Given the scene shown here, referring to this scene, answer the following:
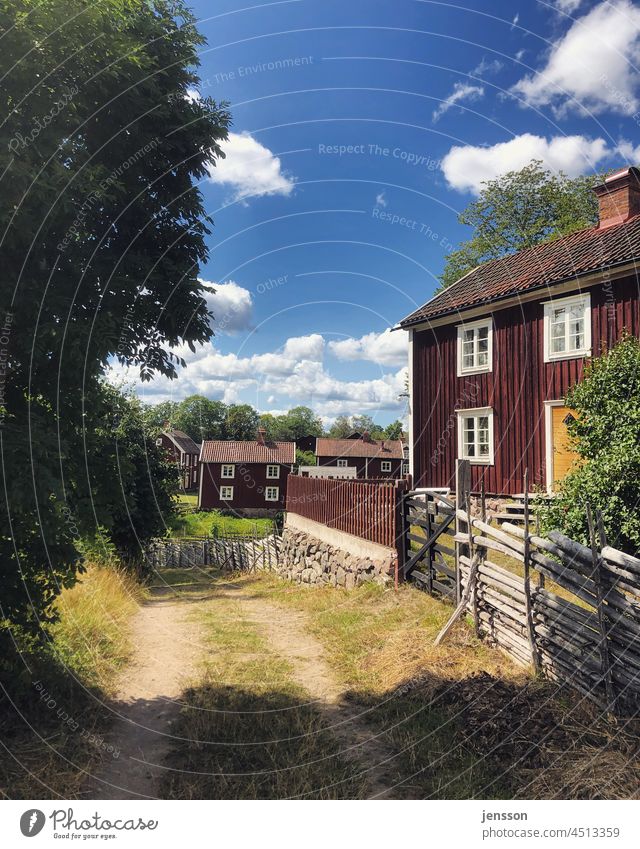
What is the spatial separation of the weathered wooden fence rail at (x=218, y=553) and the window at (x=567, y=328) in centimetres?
1355

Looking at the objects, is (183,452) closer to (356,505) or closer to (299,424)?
(356,505)

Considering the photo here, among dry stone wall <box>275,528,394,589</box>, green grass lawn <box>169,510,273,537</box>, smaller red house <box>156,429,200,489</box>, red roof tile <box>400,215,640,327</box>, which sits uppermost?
red roof tile <box>400,215,640,327</box>

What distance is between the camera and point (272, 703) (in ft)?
19.9

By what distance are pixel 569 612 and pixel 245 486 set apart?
36.7m

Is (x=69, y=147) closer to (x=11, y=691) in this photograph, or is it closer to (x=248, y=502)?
(x=11, y=691)

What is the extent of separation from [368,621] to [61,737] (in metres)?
5.33

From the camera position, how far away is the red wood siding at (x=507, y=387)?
13.4 m

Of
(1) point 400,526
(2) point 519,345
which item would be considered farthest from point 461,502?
(2) point 519,345

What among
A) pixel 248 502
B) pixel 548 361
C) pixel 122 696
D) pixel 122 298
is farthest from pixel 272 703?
pixel 248 502

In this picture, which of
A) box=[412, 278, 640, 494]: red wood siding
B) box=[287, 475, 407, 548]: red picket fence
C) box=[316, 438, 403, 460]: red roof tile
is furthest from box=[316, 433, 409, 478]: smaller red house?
box=[412, 278, 640, 494]: red wood siding

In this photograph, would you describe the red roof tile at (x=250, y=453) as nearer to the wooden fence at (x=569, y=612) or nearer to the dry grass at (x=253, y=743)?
the wooden fence at (x=569, y=612)

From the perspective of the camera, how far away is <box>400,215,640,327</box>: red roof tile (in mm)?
13430

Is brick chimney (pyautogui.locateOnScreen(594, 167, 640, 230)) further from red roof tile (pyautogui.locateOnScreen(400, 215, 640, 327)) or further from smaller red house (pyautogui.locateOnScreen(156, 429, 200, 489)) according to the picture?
smaller red house (pyautogui.locateOnScreen(156, 429, 200, 489))

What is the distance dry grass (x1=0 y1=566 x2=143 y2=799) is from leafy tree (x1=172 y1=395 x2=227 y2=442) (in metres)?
3.16
